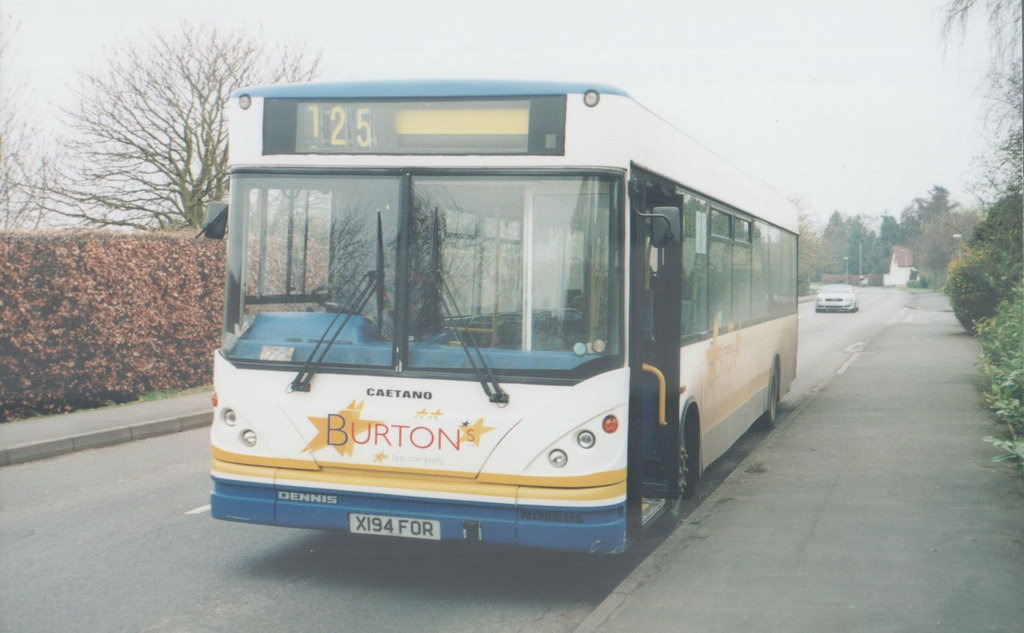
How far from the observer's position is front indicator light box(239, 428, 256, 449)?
5.76m

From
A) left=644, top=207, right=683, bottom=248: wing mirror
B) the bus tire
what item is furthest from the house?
left=644, top=207, right=683, bottom=248: wing mirror

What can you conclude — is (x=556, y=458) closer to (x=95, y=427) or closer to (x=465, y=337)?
(x=465, y=337)

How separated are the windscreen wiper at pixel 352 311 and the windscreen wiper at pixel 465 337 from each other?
0.30 metres

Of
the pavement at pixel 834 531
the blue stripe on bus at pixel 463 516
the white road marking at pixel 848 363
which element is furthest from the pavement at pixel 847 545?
the white road marking at pixel 848 363

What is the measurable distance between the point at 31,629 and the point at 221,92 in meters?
22.3

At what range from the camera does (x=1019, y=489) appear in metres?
8.28

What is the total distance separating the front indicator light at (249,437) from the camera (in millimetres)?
5762

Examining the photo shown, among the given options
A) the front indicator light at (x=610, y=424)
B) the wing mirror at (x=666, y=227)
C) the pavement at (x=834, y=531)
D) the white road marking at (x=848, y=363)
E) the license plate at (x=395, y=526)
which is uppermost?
the wing mirror at (x=666, y=227)

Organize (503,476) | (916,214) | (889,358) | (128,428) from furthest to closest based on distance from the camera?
(916,214)
(889,358)
(128,428)
(503,476)

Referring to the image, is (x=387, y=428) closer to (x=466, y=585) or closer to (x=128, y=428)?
(x=466, y=585)

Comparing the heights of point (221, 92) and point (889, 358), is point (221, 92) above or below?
above

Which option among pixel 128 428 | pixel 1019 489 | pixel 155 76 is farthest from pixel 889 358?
pixel 155 76

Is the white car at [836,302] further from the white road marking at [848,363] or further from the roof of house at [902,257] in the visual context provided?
the roof of house at [902,257]

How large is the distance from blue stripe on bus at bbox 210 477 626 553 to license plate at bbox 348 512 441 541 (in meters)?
0.02
